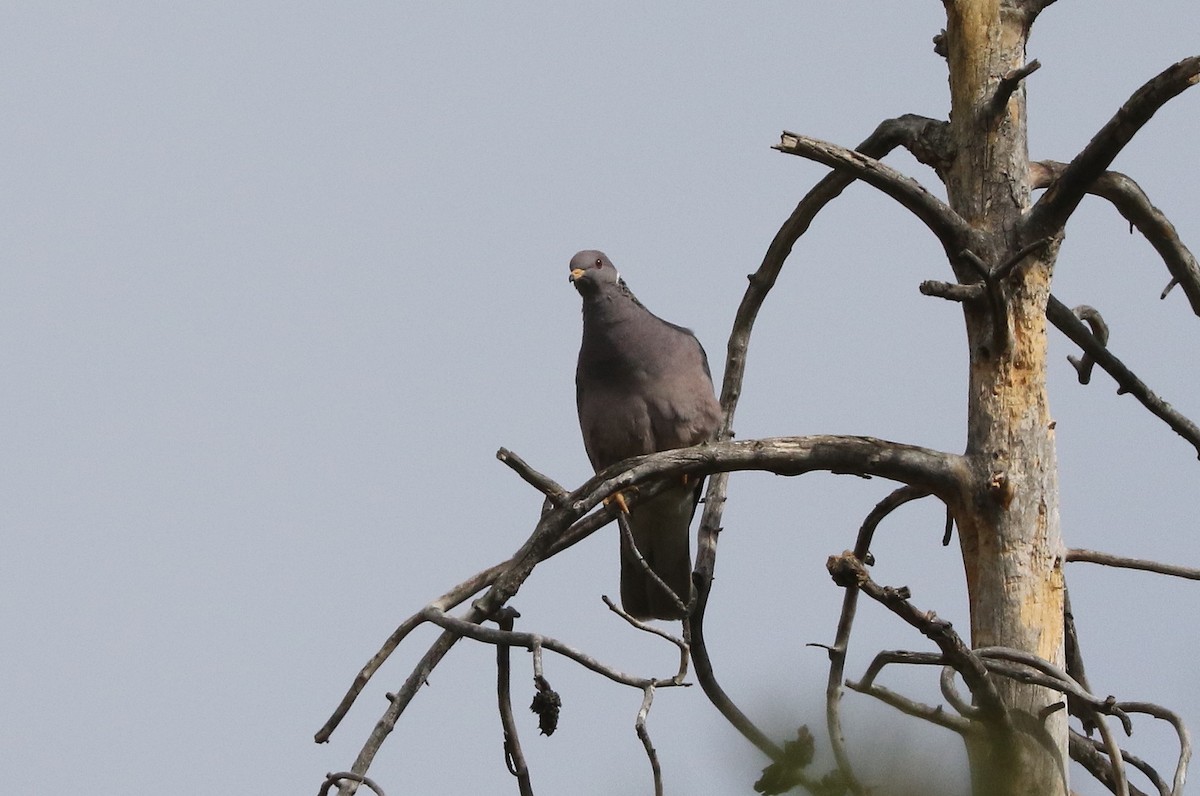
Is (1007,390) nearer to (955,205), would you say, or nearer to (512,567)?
(955,205)

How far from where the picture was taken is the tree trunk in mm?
4484

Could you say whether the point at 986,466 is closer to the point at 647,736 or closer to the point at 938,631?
the point at 938,631

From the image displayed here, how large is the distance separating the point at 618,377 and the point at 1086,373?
6.01 feet

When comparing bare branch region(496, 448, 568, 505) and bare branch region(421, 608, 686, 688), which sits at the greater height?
bare branch region(496, 448, 568, 505)

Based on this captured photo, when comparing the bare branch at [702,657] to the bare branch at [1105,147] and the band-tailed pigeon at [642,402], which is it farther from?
the bare branch at [1105,147]

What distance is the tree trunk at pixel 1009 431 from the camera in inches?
177

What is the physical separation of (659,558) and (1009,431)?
8.06 ft

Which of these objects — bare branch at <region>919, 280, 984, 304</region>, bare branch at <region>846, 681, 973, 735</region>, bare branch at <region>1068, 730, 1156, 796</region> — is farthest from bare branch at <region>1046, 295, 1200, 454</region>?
bare branch at <region>846, 681, 973, 735</region>

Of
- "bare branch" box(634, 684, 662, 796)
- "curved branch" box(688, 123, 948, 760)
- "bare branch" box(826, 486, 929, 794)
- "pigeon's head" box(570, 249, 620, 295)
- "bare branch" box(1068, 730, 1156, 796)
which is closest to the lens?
"bare branch" box(826, 486, 929, 794)

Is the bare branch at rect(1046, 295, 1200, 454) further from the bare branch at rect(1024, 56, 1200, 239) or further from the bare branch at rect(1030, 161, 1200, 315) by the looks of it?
the bare branch at rect(1024, 56, 1200, 239)

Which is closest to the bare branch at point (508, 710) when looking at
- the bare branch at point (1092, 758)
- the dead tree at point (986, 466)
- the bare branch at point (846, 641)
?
the dead tree at point (986, 466)

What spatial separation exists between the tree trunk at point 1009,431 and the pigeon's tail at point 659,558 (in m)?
2.12

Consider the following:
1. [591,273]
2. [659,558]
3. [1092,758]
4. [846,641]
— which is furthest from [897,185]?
[659,558]

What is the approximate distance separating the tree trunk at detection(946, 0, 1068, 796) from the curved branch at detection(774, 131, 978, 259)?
8cm
